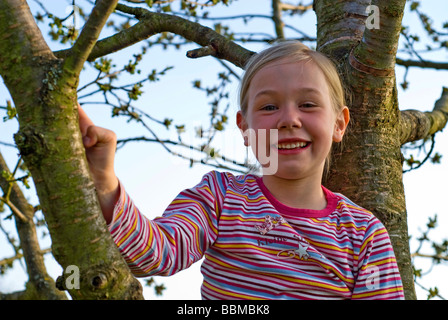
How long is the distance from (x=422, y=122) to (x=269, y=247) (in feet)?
6.41

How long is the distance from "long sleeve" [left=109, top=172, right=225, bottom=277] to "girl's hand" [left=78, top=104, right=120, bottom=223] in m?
0.04

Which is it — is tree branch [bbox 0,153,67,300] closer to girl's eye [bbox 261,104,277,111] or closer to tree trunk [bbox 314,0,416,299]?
tree trunk [bbox 314,0,416,299]

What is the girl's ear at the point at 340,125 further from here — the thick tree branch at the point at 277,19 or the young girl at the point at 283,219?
the thick tree branch at the point at 277,19

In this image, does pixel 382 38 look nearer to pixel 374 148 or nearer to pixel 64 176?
pixel 374 148

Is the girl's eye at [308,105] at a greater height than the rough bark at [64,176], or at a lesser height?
greater

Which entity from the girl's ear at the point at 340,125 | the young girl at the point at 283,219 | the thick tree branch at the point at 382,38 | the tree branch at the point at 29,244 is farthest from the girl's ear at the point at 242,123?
the tree branch at the point at 29,244

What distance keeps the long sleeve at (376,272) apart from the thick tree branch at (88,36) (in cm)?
133

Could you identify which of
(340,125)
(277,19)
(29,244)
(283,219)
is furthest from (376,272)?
(277,19)

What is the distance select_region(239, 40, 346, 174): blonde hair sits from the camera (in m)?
2.22

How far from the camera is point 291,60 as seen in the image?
2.18 m

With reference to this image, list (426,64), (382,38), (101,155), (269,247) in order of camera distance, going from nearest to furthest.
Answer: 1. (101,155)
2. (269,247)
3. (382,38)
4. (426,64)

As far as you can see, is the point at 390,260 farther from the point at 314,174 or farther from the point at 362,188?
the point at 362,188

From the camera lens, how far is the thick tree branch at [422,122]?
3207mm

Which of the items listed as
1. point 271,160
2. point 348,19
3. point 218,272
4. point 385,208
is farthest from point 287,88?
point 348,19
